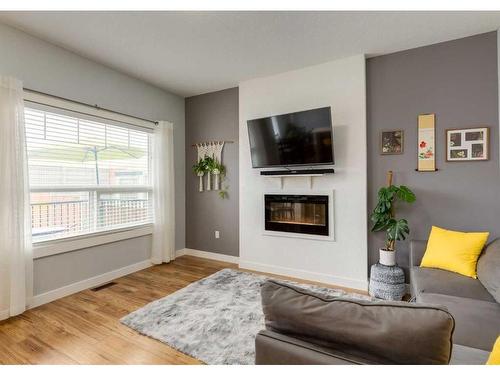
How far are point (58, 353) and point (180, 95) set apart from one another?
3.75 m

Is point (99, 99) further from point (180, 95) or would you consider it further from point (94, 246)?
point (94, 246)

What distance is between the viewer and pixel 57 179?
2.83 metres

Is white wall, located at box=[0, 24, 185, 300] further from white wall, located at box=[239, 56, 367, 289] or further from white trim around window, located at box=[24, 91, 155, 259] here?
white wall, located at box=[239, 56, 367, 289]

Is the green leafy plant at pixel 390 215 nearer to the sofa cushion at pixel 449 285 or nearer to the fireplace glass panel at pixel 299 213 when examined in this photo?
the sofa cushion at pixel 449 285

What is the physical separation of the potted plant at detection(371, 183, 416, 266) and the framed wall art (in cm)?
34

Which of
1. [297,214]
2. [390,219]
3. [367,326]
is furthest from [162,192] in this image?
[367,326]

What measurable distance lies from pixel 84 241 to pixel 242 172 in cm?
218

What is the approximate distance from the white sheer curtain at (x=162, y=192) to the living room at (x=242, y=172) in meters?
0.02

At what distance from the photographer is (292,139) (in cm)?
321

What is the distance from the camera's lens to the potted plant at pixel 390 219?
266 cm

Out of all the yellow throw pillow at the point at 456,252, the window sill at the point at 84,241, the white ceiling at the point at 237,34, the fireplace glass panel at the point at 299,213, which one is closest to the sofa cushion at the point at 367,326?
the yellow throw pillow at the point at 456,252

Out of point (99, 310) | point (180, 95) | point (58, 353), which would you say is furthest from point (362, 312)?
point (180, 95)

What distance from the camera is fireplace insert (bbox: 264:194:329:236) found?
328 cm

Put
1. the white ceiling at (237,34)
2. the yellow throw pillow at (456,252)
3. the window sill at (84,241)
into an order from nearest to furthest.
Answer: the yellow throw pillow at (456,252) → the white ceiling at (237,34) → the window sill at (84,241)
